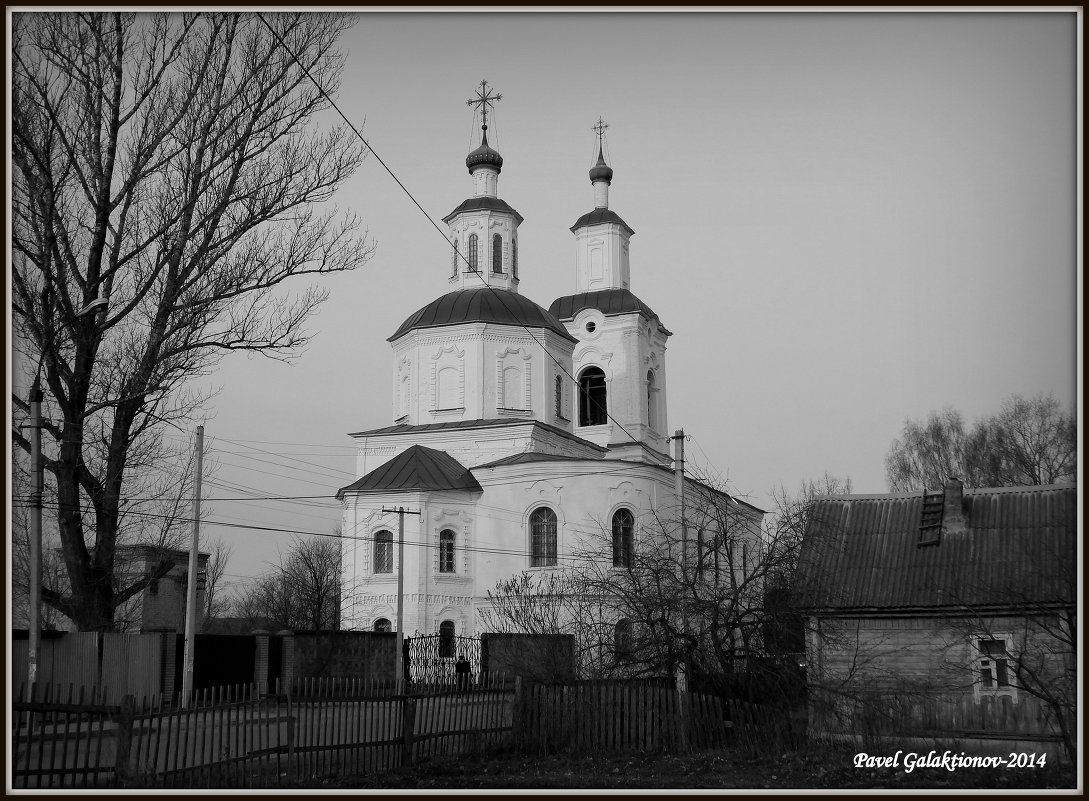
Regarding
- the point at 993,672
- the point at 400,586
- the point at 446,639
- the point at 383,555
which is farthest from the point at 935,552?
the point at 383,555

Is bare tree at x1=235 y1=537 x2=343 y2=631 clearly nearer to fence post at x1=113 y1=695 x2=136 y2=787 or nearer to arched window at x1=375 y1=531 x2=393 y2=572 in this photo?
arched window at x1=375 y1=531 x2=393 y2=572

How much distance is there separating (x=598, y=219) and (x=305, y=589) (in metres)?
20.6

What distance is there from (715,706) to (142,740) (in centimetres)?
755

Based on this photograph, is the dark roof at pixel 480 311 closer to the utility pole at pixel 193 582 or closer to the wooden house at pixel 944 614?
the utility pole at pixel 193 582

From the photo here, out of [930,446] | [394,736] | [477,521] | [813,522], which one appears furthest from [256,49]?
[930,446]

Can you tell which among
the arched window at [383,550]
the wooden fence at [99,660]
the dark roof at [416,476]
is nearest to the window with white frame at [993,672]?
the wooden fence at [99,660]

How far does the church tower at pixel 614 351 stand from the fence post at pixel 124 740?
33757 millimetres

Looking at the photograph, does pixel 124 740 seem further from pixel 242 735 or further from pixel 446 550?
pixel 446 550

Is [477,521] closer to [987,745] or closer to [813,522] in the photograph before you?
[813,522]

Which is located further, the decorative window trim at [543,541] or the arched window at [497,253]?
the arched window at [497,253]

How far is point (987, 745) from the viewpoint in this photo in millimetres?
14781

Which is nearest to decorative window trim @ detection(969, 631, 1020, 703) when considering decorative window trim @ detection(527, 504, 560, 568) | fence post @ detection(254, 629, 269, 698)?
fence post @ detection(254, 629, 269, 698)

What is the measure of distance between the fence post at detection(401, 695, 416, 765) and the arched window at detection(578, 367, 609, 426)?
3197 cm

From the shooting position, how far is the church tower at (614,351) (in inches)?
1796
